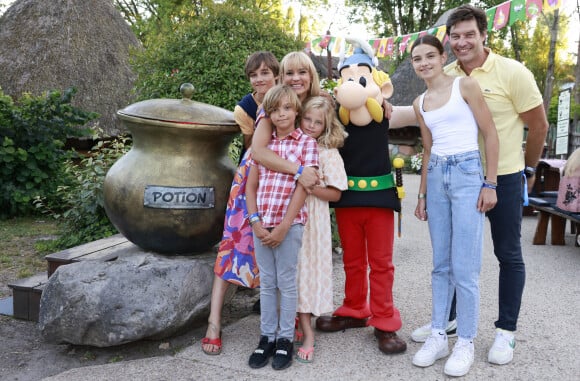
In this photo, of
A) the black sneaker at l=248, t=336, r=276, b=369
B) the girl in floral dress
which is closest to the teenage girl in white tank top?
the black sneaker at l=248, t=336, r=276, b=369

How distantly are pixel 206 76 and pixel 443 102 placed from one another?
8.34ft

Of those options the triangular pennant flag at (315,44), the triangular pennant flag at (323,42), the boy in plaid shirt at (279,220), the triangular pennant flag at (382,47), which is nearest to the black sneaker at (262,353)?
the boy in plaid shirt at (279,220)

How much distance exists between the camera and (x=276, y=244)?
2.59 m

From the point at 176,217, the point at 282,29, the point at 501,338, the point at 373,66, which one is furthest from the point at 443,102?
the point at 282,29

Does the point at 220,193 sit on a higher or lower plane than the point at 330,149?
lower

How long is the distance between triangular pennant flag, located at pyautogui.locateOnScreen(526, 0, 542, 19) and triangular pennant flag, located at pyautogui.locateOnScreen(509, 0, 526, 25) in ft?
0.28

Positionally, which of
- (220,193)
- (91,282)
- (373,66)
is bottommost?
(91,282)

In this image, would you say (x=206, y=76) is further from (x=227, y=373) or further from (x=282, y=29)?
(x=227, y=373)

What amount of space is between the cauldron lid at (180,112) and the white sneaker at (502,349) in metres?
1.80

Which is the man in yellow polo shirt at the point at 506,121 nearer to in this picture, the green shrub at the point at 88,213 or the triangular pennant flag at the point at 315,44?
the green shrub at the point at 88,213

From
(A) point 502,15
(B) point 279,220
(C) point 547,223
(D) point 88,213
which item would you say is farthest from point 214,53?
(A) point 502,15

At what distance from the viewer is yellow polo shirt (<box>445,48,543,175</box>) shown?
8.11ft

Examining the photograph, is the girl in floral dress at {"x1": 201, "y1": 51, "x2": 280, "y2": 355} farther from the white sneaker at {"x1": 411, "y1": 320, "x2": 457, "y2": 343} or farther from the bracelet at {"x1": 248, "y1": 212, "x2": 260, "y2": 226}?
the white sneaker at {"x1": 411, "y1": 320, "x2": 457, "y2": 343}

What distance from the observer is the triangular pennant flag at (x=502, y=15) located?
7969mm
